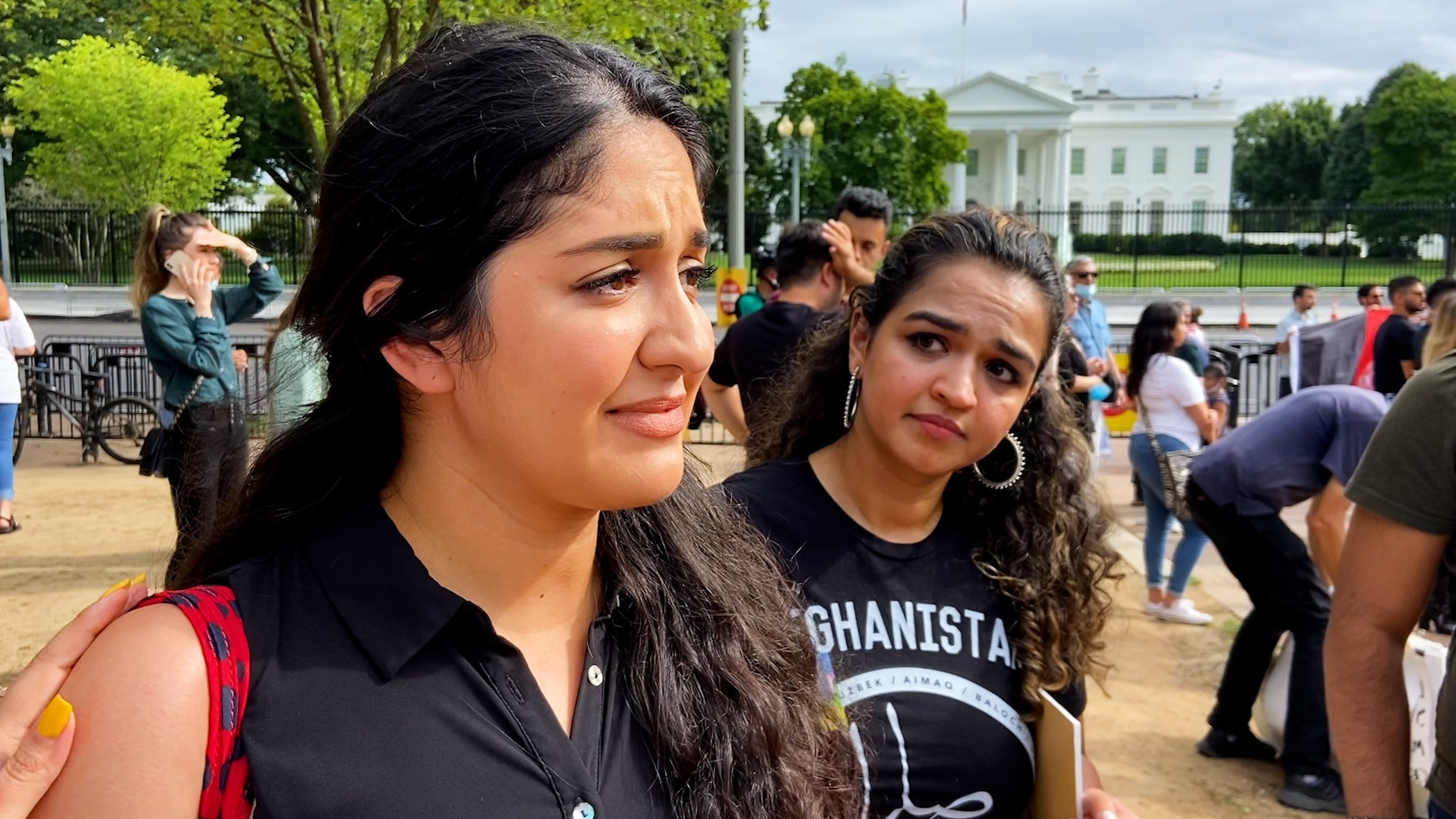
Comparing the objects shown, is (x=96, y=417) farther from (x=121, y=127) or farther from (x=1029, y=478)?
(x=121, y=127)

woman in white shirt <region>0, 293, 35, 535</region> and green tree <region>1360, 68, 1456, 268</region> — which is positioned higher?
green tree <region>1360, 68, 1456, 268</region>

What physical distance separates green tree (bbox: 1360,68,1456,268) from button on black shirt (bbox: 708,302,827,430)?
6378cm

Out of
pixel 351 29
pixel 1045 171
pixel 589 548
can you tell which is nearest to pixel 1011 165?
pixel 1045 171

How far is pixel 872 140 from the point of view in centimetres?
5328

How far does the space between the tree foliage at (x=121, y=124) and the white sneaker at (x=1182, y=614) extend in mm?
24824

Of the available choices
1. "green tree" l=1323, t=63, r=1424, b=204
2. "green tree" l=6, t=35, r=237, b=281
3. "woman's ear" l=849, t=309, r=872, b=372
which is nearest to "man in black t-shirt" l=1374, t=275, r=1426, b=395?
"woman's ear" l=849, t=309, r=872, b=372

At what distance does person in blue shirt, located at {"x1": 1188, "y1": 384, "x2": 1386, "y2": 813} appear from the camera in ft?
14.9

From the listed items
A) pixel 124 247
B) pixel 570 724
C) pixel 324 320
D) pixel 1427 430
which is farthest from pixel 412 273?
pixel 124 247

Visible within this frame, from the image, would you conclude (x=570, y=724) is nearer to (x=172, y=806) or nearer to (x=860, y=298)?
(x=172, y=806)

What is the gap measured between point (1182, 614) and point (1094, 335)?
356cm

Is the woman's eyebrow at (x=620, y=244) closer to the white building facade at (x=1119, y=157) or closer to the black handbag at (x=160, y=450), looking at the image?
the black handbag at (x=160, y=450)

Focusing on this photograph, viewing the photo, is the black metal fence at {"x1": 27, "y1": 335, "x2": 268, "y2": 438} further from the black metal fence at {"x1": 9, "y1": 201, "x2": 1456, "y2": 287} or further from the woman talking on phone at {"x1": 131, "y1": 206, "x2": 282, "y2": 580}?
the black metal fence at {"x1": 9, "y1": 201, "x2": 1456, "y2": 287}

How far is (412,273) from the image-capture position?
129 centimetres


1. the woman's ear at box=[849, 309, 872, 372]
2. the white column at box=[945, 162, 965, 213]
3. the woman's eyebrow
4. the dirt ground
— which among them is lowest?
the dirt ground
